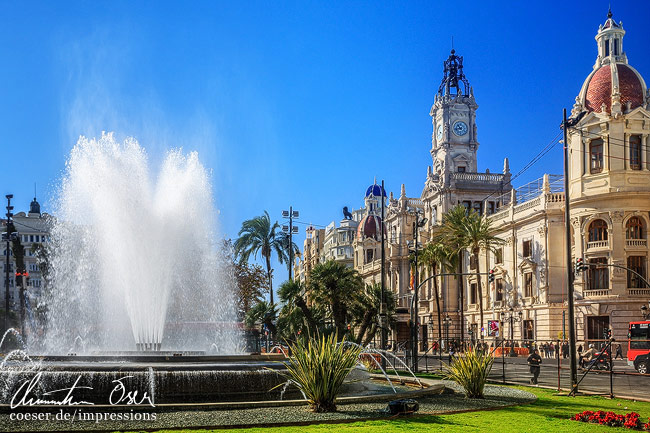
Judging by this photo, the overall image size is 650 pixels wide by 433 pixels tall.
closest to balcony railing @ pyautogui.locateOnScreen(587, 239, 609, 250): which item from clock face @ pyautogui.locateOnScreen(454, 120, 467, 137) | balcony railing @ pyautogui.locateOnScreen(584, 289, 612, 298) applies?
balcony railing @ pyautogui.locateOnScreen(584, 289, 612, 298)

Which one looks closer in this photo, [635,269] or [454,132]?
[635,269]

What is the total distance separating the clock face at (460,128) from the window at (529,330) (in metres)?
38.1

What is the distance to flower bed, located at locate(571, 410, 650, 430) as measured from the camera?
16500 mm

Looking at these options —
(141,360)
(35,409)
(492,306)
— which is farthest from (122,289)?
(492,306)

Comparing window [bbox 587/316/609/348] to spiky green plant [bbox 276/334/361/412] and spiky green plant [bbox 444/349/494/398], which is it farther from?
spiky green plant [bbox 276/334/361/412]

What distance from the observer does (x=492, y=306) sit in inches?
2995

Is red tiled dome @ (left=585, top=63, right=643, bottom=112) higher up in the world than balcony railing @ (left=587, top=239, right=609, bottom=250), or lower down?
higher up

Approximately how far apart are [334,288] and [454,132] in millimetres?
51782

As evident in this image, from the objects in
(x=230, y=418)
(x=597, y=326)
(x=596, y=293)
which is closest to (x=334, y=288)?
(x=596, y=293)

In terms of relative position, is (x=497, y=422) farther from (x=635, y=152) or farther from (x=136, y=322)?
(x=635, y=152)

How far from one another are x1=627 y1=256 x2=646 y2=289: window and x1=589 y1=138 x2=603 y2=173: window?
26.2 feet

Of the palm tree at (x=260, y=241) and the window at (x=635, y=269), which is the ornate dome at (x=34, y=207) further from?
the window at (x=635, y=269)

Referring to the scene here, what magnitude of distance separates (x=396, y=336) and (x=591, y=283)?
38266 mm

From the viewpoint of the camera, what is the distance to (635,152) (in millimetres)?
61094
